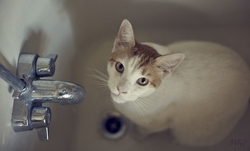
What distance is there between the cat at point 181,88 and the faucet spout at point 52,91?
0.23m

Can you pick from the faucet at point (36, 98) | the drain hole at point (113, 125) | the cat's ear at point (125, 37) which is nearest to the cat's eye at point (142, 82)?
the cat's ear at point (125, 37)

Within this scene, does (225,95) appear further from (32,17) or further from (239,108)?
(32,17)

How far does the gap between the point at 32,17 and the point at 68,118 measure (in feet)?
1.48

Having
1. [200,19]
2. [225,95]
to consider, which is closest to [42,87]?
[225,95]

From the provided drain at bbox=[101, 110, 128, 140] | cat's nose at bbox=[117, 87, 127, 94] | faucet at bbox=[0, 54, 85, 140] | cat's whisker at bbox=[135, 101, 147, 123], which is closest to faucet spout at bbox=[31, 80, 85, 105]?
faucet at bbox=[0, 54, 85, 140]

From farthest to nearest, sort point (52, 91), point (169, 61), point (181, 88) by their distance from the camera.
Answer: point (181, 88) < point (169, 61) < point (52, 91)

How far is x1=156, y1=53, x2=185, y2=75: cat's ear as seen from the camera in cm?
79

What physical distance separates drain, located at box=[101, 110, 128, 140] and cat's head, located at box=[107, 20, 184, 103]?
293 millimetres

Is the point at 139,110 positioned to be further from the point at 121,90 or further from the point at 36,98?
the point at 36,98

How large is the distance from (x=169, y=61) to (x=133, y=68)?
0.40ft

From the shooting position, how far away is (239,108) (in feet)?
3.39

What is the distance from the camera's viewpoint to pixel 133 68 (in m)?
0.86

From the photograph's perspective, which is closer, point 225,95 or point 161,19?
point 225,95

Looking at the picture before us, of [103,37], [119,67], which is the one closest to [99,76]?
[103,37]
